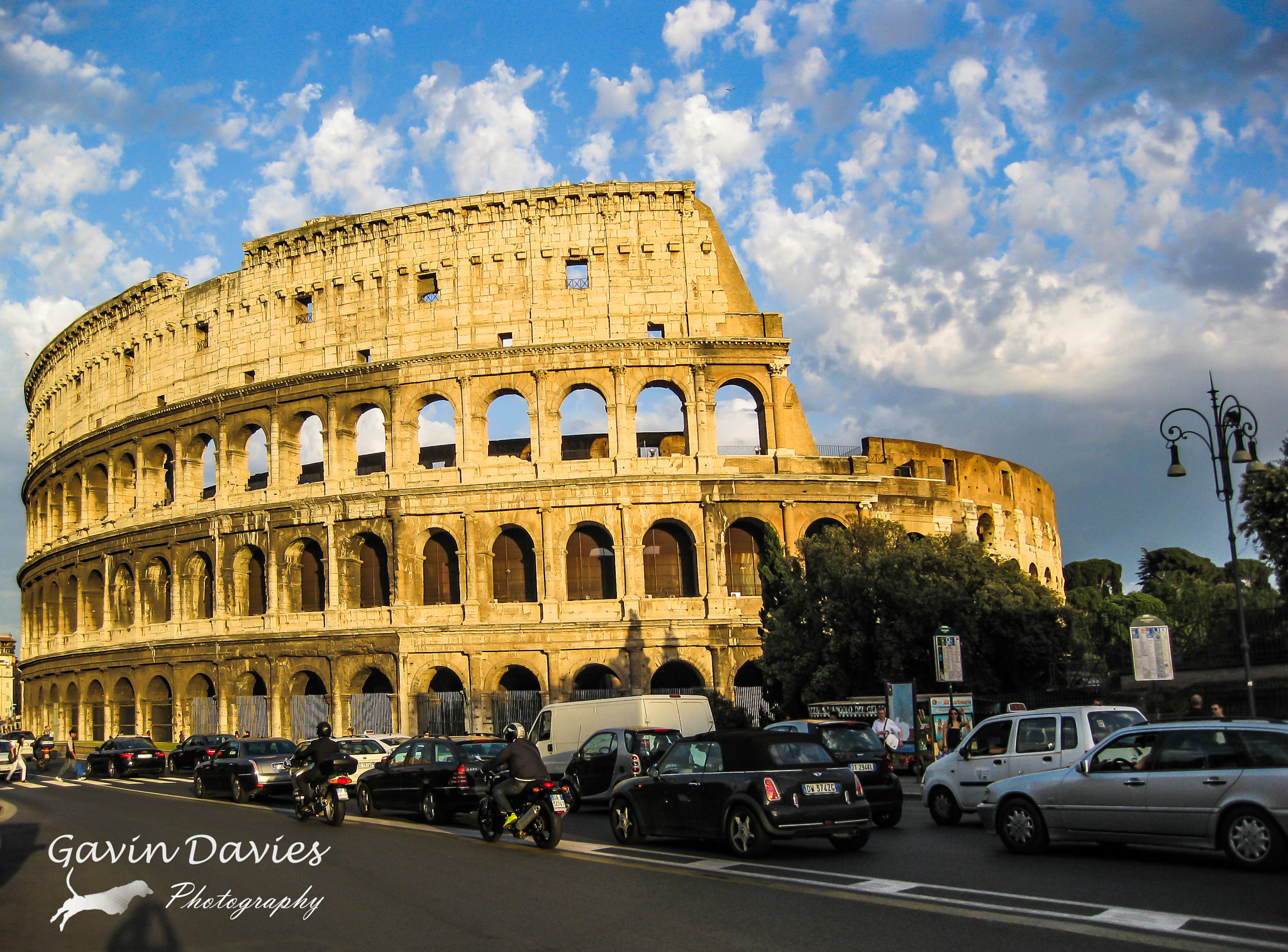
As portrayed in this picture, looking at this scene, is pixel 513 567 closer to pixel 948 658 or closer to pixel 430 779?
pixel 948 658

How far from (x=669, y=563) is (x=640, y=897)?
2644 centimetres

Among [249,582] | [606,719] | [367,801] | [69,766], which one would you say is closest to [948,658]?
[606,719]

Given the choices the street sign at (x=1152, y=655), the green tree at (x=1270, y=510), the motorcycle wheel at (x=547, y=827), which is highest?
the green tree at (x=1270, y=510)

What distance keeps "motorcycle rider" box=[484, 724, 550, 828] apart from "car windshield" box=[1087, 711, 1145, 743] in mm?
6582

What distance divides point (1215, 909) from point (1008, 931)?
1740 mm

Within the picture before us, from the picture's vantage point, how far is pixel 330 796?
15.6m

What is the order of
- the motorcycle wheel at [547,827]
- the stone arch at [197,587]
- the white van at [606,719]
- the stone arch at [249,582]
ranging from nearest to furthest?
the motorcycle wheel at [547,827] → the white van at [606,719] → the stone arch at [249,582] → the stone arch at [197,587]

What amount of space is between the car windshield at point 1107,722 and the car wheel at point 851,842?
3.47 m

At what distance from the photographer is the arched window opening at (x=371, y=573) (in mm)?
37375

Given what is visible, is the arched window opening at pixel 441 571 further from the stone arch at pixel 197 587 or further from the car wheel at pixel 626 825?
the car wheel at pixel 626 825

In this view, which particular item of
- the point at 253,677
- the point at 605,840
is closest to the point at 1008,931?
the point at 605,840

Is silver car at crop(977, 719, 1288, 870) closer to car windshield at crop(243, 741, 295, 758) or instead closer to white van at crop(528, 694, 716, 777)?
white van at crop(528, 694, 716, 777)

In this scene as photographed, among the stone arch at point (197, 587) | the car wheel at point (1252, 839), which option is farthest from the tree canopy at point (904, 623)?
the stone arch at point (197, 587)

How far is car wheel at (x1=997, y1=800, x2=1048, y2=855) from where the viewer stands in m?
11.1
